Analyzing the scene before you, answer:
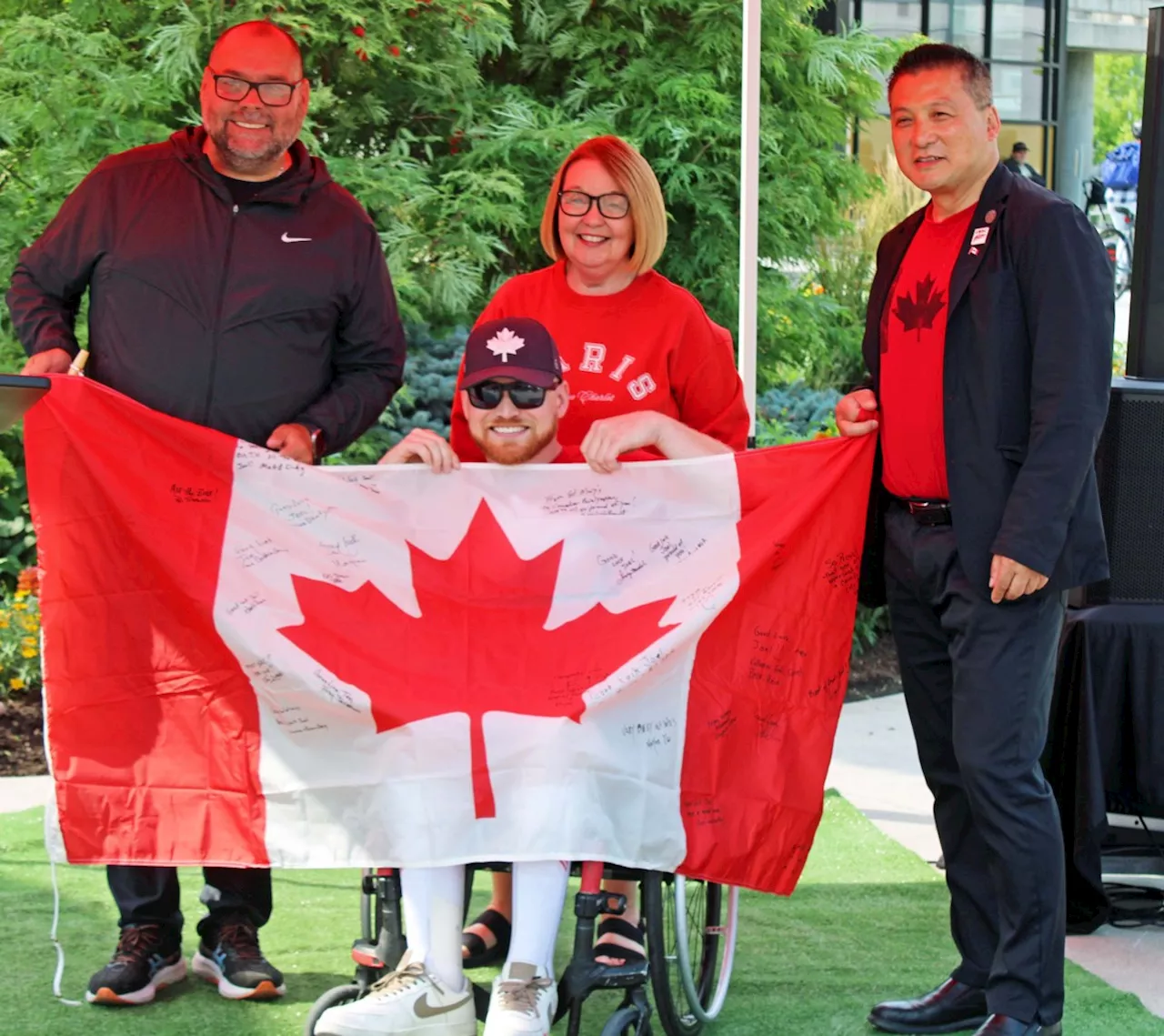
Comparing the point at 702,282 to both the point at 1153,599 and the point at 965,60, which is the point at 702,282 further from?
the point at 965,60

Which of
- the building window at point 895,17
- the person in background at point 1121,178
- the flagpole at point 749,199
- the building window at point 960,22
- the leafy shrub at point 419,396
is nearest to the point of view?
the flagpole at point 749,199

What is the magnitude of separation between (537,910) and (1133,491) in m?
1.93

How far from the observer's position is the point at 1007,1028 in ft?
10.9

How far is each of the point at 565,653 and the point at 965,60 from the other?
4.50ft

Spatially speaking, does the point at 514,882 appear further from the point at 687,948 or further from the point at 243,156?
the point at 243,156

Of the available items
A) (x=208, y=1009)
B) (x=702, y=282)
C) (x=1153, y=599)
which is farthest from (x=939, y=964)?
(x=702, y=282)

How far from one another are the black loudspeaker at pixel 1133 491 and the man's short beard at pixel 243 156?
2058mm

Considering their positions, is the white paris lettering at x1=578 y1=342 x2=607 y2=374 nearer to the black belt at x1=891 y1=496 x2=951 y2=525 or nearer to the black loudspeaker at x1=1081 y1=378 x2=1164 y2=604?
the black belt at x1=891 y1=496 x2=951 y2=525

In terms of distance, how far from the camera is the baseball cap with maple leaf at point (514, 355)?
3309mm

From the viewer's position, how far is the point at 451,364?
8.14 meters

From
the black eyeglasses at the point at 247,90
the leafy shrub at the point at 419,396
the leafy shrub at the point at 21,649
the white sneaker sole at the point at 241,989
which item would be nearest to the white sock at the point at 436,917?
the white sneaker sole at the point at 241,989

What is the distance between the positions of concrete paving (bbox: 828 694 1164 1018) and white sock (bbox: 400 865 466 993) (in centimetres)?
155

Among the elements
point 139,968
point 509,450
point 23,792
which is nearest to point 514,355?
point 509,450

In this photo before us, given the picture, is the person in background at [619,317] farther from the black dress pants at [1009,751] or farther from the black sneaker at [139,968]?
the black sneaker at [139,968]
